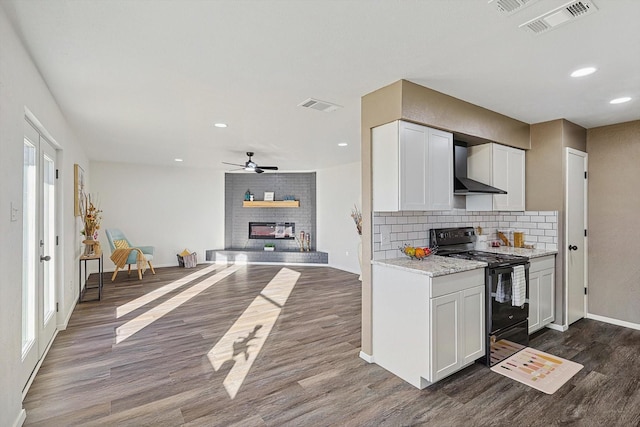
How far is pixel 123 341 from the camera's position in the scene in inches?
136

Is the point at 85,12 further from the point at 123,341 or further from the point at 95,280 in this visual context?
the point at 95,280

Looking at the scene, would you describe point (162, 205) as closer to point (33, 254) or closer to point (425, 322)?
point (33, 254)

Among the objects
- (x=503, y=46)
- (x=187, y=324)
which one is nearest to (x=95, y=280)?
(x=187, y=324)

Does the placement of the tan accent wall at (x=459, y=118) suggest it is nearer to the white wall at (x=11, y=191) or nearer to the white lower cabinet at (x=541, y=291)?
the white lower cabinet at (x=541, y=291)

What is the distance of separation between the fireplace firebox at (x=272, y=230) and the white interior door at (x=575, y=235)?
6.00 m

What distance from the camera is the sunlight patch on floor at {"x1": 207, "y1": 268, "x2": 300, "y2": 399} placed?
9.16ft

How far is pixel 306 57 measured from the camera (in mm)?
2324

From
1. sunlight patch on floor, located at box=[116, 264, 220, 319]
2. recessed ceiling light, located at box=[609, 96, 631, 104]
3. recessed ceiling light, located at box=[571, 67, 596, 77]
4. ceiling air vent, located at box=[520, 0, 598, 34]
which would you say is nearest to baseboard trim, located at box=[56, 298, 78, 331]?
sunlight patch on floor, located at box=[116, 264, 220, 319]

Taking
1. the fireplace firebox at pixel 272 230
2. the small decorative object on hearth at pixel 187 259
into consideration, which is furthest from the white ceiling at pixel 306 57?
the fireplace firebox at pixel 272 230

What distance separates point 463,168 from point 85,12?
11.9 feet

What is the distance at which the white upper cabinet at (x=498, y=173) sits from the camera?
3777 millimetres

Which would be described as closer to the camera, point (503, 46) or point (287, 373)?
point (503, 46)

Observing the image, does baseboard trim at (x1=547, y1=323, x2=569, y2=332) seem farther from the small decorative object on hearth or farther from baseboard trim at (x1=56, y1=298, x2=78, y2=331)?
the small decorative object on hearth

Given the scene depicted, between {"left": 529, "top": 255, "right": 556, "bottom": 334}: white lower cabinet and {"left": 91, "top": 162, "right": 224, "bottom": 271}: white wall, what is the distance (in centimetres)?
711
